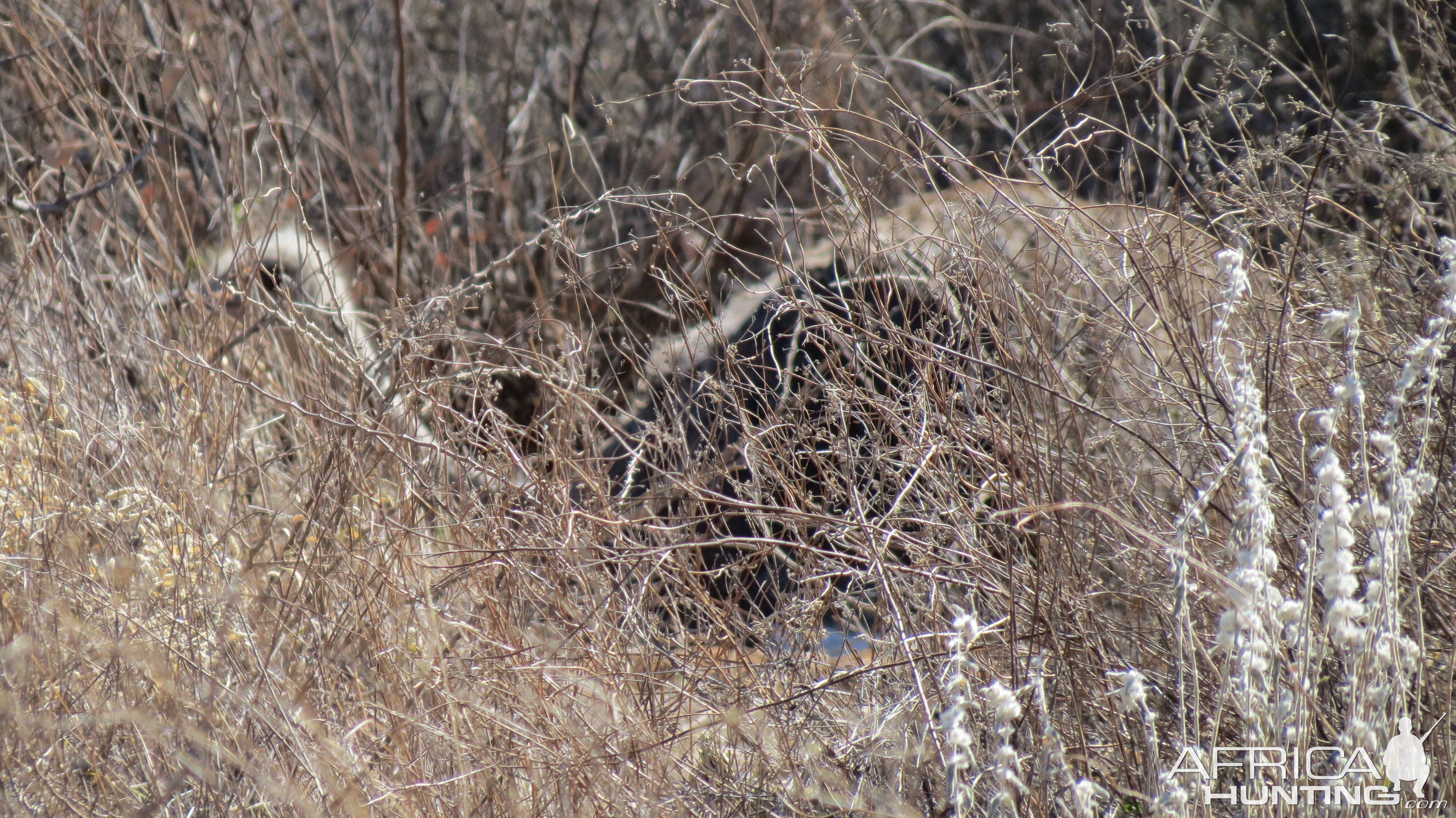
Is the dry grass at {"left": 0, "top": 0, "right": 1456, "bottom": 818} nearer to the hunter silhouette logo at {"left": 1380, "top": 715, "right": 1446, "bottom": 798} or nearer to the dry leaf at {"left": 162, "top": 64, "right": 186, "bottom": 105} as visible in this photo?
the hunter silhouette logo at {"left": 1380, "top": 715, "right": 1446, "bottom": 798}

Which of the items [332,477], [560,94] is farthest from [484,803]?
[560,94]

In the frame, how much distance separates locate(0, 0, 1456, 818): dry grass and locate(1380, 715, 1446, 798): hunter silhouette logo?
0.05 metres

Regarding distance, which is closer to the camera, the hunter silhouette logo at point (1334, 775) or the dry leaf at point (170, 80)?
the hunter silhouette logo at point (1334, 775)

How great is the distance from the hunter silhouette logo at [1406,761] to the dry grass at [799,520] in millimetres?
45

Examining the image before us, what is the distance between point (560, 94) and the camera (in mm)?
6270

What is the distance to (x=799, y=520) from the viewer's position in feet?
7.83

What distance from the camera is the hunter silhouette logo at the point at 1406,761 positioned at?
1.60 metres

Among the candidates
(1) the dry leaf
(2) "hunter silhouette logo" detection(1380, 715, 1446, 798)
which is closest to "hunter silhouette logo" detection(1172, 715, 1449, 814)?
(2) "hunter silhouette logo" detection(1380, 715, 1446, 798)

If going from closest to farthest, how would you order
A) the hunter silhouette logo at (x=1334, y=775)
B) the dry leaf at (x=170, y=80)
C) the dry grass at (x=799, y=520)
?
1. the hunter silhouette logo at (x=1334, y=775)
2. the dry grass at (x=799, y=520)
3. the dry leaf at (x=170, y=80)

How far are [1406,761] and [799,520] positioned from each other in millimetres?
1166

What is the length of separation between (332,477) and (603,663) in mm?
983

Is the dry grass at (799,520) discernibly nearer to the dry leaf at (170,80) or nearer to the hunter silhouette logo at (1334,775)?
the hunter silhouette logo at (1334,775)

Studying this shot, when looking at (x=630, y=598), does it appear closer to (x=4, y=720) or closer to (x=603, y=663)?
(x=603, y=663)

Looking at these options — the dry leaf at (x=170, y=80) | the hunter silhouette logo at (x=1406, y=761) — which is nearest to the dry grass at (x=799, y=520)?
the hunter silhouette logo at (x=1406, y=761)
